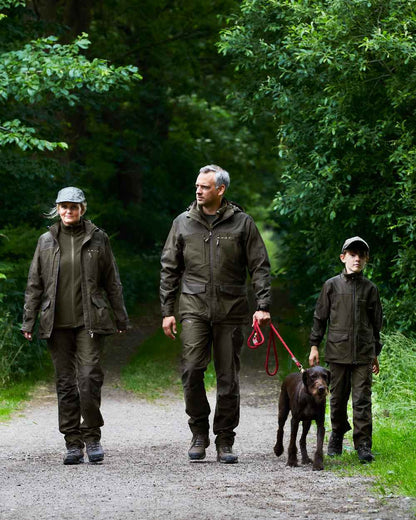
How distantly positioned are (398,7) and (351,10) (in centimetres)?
56

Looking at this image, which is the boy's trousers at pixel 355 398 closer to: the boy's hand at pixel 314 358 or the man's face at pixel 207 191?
the boy's hand at pixel 314 358

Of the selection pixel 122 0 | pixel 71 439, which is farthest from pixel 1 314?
pixel 122 0

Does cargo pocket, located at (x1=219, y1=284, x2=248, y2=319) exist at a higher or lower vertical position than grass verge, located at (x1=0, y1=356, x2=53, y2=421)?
higher

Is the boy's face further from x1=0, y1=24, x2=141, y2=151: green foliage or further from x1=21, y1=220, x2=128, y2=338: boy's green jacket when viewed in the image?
x1=0, y1=24, x2=141, y2=151: green foliage

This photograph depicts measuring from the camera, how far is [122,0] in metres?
24.3

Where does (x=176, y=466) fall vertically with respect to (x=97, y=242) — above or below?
below

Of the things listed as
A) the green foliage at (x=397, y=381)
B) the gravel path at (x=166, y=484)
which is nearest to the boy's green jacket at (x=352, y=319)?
the gravel path at (x=166, y=484)

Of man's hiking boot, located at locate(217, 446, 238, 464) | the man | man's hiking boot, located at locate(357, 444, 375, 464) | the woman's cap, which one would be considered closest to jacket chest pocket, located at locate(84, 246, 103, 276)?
the woman's cap

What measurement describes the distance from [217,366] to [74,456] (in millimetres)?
1361

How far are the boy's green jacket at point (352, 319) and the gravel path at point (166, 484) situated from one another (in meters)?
1.04

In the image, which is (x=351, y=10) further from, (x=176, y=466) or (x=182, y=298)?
(x=176, y=466)

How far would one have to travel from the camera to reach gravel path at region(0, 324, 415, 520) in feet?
19.3

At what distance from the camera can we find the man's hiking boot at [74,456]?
26.2ft

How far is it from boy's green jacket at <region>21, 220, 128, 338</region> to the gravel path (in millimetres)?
1139
